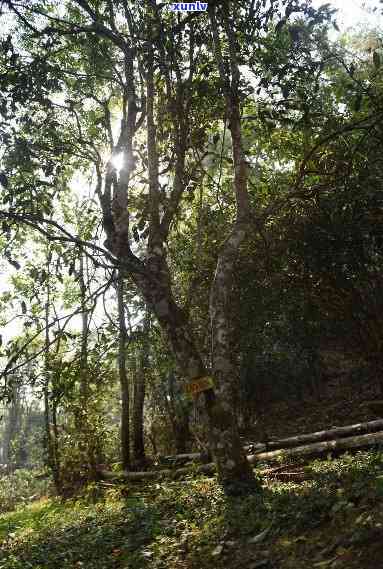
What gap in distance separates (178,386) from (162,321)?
38.9ft

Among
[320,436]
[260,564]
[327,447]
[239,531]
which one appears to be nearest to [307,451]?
[327,447]

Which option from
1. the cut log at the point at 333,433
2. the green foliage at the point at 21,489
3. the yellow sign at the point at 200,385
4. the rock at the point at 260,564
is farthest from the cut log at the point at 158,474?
the green foliage at the point at 21,489

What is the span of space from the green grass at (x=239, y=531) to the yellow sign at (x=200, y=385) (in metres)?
1.57

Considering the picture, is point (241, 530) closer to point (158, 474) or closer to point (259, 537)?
point (259, 537)

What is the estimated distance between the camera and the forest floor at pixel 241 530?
14.8 feet

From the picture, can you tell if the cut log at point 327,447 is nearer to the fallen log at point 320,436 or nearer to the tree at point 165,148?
the fallen log at point 320,436

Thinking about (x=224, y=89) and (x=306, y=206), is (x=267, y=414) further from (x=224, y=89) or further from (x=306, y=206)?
(x=224, y=89)

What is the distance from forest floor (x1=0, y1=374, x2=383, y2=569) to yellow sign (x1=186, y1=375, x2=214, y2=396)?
154 cm

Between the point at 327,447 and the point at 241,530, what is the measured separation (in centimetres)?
492

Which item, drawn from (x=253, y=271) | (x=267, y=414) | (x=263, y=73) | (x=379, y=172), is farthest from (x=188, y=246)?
(x=267, y=414)

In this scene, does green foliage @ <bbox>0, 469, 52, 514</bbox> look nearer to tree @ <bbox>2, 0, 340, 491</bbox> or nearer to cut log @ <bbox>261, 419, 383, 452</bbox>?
cut log @ <bbox>261, 419, 383, 452</bbox>

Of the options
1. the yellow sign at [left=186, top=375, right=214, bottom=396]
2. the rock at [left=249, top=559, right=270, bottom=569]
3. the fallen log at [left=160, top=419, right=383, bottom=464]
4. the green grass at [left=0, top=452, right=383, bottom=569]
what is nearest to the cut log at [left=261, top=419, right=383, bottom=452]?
the fallen log at [left=160, top=419, right=383, bottom=464]

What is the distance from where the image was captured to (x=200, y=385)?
745 centimetres

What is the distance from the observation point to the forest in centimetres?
631
